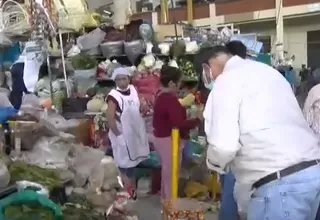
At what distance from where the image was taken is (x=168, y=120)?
5.39 meters

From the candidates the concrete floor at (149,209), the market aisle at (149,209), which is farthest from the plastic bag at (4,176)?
the market aisle at (149,209)

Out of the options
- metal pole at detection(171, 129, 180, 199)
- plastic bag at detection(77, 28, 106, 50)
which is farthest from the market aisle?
plastic bag at detection(77, 28, 106, 50)

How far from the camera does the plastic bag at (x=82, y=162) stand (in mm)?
3934

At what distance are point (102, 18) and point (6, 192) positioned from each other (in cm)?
615

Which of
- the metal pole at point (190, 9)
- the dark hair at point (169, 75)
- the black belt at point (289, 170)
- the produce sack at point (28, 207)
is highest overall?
the metal pole at point (190, 9)

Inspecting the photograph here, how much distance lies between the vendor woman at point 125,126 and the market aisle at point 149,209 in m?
0.28

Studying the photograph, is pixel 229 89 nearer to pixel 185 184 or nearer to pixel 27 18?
pixel 185 184

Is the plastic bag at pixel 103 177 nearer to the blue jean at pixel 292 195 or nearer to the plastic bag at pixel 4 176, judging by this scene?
the plastic bag at pixel 4 176

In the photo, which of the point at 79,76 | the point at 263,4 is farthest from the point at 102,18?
the point at 263,4

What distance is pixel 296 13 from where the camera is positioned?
11633 mm

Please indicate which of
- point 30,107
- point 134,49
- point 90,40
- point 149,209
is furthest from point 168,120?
point 90,40

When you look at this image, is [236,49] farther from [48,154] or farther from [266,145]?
[48,154]

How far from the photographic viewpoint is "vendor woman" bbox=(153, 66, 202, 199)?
531 cm

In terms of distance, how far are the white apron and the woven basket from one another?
6.77 feet
